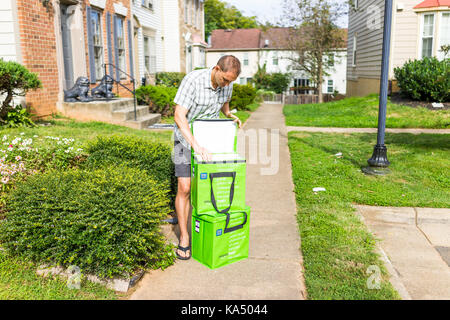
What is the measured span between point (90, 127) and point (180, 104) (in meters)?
6.41

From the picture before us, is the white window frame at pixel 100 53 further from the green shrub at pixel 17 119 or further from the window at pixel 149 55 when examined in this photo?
the window at pixel 149 55

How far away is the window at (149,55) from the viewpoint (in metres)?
18.5

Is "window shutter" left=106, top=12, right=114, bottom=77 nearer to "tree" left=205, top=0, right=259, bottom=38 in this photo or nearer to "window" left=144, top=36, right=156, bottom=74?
"window" left=144, top=36, right=156, bottom=74

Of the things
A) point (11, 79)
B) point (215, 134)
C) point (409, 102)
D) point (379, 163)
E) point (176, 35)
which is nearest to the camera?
point (215, 134)

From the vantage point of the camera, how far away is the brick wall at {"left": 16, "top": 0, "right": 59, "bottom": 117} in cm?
856

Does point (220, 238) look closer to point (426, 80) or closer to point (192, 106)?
point (192, 106)

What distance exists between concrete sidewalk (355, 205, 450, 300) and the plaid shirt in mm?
2104

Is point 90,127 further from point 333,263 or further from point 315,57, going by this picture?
point 315,57

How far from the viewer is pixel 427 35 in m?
15.8

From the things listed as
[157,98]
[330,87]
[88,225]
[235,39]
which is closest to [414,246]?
[88,225]

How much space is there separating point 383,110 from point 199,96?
3.74 meters

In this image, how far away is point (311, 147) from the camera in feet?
29.1

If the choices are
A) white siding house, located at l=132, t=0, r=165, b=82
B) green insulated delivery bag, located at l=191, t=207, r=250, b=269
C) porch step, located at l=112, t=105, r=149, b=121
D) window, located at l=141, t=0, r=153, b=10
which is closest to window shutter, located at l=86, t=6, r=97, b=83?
porch step, located at l=112, t=105, r=149, b=121

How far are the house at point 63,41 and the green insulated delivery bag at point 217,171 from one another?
6.71 metres
